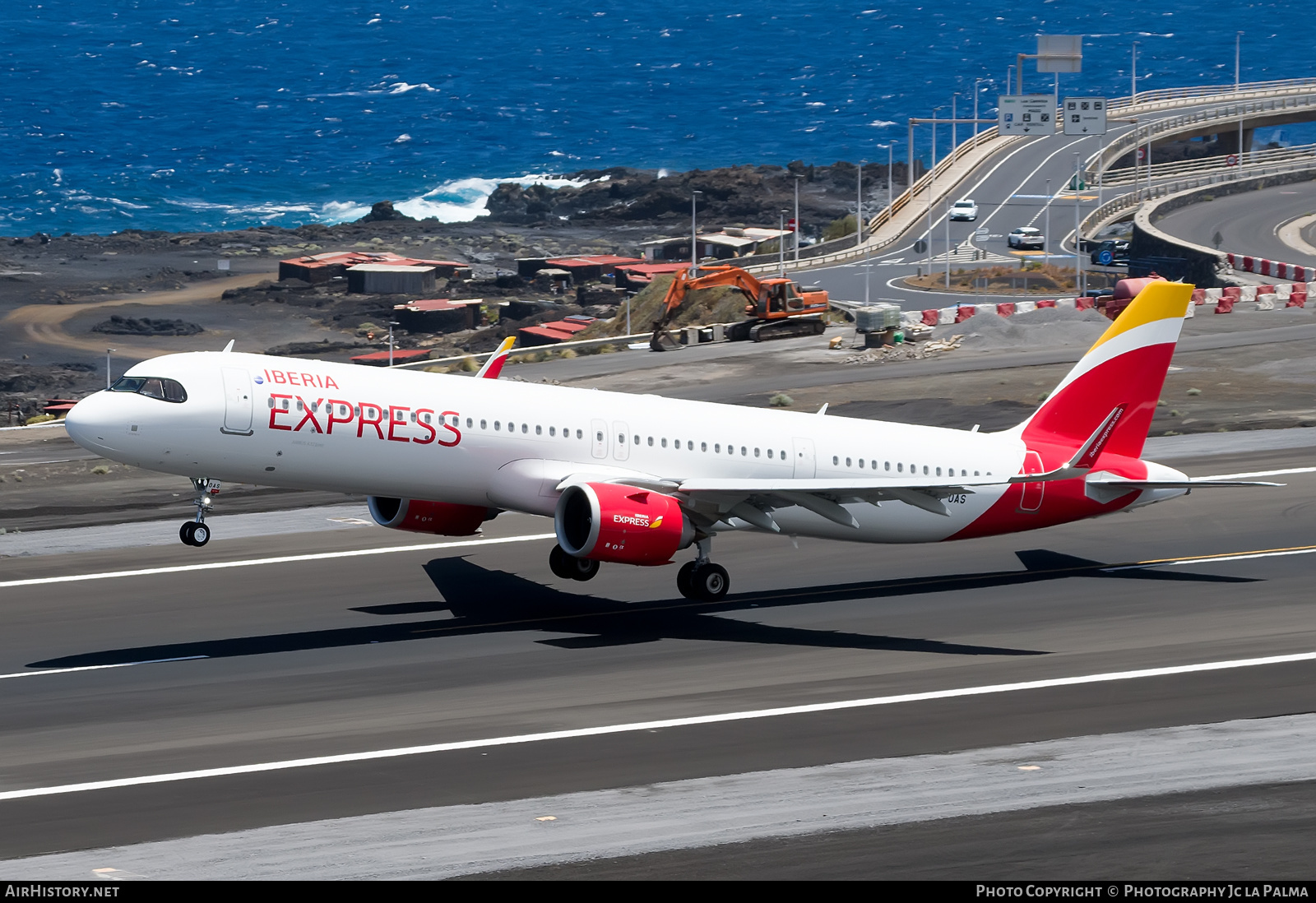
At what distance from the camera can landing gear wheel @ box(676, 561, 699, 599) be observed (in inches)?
1396

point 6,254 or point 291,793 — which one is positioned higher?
point 6,254

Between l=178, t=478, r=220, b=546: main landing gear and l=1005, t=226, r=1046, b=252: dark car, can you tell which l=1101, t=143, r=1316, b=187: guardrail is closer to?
l=1005, t=226, r=1046, b=252: dark car

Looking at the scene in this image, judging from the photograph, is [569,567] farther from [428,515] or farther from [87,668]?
[87,668]

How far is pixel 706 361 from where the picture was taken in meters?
80.4

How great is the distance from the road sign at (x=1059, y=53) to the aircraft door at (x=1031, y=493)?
11086cm

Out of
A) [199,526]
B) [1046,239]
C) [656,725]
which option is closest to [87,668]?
[199,526]

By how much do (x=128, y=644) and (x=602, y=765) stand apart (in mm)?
13439

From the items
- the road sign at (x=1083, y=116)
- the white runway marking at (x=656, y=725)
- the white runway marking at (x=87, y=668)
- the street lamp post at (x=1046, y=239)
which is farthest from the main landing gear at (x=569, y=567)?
the street lamp post at (x=1046, y=239)

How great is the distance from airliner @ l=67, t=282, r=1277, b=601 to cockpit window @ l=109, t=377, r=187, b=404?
38mm

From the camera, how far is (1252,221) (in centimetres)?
13912

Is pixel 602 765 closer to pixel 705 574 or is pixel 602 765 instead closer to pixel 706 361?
pixel 705 574

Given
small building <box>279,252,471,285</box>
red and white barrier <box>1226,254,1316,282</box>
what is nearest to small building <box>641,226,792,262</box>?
small building <box>279,252,471,285</box>

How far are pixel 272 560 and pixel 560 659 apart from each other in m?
12.9

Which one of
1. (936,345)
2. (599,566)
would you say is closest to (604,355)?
(936,345)
